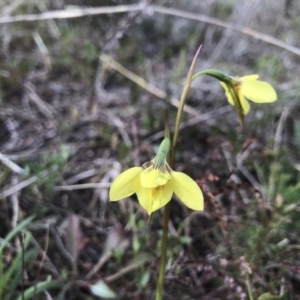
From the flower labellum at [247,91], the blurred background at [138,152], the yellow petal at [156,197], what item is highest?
the flower labellum at [247,91]

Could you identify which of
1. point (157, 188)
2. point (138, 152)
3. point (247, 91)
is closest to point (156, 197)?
point (157, 188)

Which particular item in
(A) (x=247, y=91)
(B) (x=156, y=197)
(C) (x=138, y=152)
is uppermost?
(A) (x=247, y=91)

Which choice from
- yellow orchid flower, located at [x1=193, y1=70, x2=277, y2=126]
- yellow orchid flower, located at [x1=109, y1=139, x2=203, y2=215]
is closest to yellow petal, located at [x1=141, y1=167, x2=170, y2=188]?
yellow orchid flower, located at [x1=109, y1=139, x2=203, y2=215]

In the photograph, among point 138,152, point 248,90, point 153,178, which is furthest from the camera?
point 138,152

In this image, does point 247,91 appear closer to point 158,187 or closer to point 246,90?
point 246,90

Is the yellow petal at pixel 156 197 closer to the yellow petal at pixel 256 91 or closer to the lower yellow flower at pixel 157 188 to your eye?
the lower yellow flower at pixel 157 188

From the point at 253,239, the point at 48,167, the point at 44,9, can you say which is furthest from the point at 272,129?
the point at 44,9

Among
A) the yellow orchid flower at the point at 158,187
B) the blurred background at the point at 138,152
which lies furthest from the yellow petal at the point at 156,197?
the blurred background at the point at 138,152

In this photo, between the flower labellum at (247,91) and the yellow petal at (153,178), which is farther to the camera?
the flower labellum at (247,91)

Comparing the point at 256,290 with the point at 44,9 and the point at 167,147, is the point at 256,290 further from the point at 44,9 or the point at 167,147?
the point at 44,9
